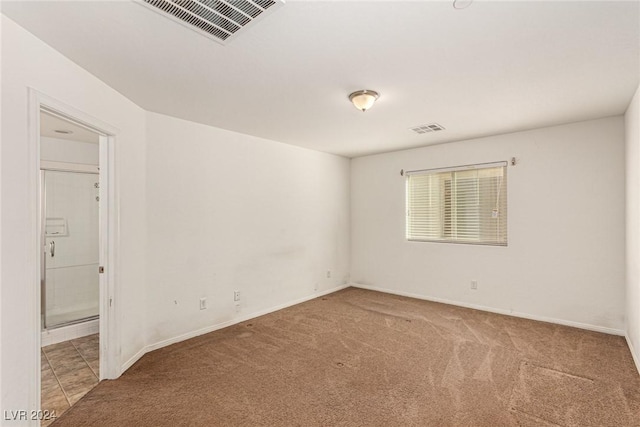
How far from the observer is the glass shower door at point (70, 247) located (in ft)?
13.2

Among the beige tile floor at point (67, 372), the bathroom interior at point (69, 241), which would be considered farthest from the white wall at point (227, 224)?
the bathroom interior at point (69, 241)

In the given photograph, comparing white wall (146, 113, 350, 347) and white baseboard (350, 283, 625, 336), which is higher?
white wall (146, 113, 350, 347)

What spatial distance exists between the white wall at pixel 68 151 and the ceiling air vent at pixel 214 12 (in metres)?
3.38

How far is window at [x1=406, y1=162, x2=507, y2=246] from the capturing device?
175 inches

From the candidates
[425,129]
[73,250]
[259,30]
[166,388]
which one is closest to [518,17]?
[259,30]

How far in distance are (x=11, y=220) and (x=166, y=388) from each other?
1.67 meters

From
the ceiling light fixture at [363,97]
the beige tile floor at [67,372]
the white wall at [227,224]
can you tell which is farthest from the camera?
the white wall at [227,224]


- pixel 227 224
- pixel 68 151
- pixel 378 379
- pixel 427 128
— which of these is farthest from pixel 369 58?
pixel 68 151

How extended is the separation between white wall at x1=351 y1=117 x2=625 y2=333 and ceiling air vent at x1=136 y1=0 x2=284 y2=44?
3.92 metres

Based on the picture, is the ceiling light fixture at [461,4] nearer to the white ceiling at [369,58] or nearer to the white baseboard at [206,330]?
the white ceiling at [369,58]

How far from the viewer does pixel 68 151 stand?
4.08 metres

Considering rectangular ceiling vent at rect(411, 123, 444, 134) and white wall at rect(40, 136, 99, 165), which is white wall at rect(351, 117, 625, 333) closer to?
rectangular ceiling vent at rect(411, 123, 444, 134)

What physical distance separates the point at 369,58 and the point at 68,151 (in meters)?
4.09

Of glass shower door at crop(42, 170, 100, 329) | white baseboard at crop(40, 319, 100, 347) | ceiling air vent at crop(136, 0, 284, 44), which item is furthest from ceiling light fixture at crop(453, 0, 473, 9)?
white baseboard at crop(40, 319, 100, 347)
